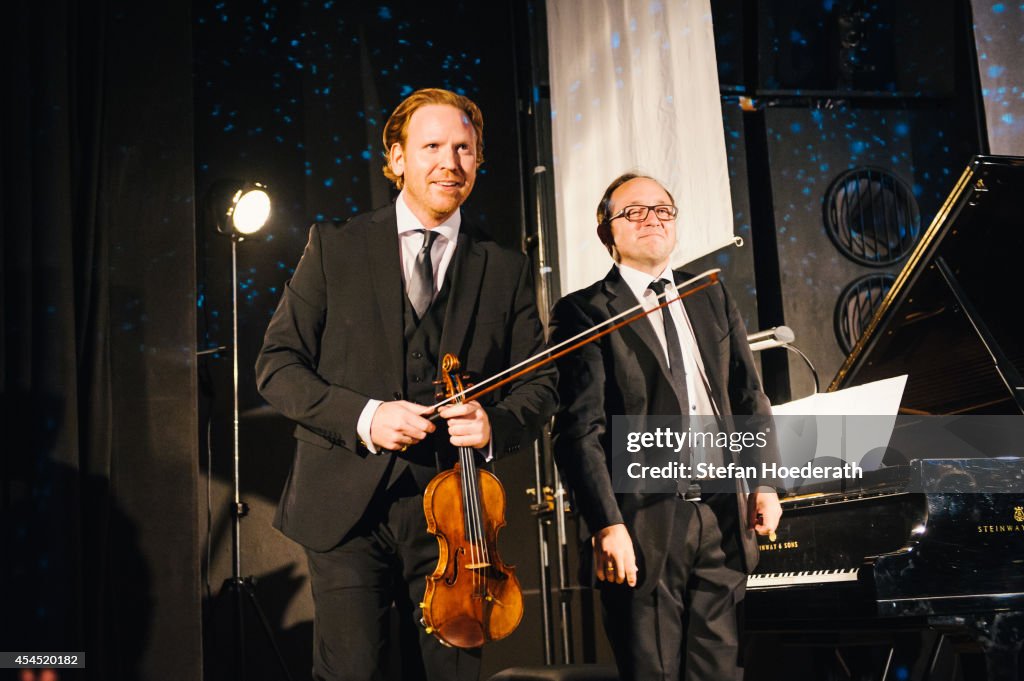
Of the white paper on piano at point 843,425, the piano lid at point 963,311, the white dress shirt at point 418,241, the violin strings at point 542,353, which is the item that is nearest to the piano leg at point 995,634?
the white paper on piano at point 843,425

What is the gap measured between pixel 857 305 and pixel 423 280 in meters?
2.73

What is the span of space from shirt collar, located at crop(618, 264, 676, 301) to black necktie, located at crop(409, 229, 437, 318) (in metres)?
0.63

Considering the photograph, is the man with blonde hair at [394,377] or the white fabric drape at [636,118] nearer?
the man with blonde hair at [394,377]

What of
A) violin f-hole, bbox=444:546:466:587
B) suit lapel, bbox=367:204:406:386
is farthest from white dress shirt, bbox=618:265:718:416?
violin f-hole, bbox=444:546:466:587

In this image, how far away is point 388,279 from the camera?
209 centimetres

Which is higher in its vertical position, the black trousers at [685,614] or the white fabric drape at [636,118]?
the white fabric drape at [636,118]

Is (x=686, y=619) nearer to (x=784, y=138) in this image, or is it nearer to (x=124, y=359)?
(x=124, y=359)

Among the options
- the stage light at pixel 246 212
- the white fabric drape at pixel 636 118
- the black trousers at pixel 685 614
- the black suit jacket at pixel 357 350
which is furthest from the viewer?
the stage light at pixel 246 212

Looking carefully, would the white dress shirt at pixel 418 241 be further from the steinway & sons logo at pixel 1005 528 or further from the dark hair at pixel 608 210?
the steinway & sons logo at pixel 1005 528

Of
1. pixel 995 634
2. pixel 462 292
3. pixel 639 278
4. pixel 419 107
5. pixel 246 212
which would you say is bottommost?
pixel 995 634

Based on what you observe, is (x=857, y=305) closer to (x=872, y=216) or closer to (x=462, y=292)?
(x=872, y=216)

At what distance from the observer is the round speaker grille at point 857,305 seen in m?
4.27

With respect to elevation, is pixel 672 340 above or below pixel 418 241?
below

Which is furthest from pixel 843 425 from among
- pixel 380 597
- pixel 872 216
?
pixel 872 216
